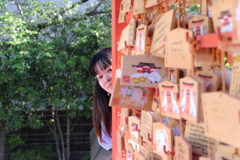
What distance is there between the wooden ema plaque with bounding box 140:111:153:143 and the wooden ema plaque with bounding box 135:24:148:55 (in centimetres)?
18

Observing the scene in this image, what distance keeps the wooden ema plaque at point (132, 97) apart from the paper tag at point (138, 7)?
219 mm

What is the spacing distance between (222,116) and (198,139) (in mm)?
138

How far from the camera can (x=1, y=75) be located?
173 inches

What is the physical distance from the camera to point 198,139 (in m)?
0.66

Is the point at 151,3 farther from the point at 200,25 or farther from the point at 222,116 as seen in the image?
the point at 222,116

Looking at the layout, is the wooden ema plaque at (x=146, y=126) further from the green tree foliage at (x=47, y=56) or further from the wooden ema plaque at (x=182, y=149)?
the green tree foliage at (x=47, y=56)

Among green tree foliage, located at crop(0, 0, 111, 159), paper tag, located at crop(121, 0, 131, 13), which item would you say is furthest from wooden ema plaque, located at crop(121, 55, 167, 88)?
green tree foliage, located at crop(0, 0, 111, 159)

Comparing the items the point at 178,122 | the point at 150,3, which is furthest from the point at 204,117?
the point at 150,3

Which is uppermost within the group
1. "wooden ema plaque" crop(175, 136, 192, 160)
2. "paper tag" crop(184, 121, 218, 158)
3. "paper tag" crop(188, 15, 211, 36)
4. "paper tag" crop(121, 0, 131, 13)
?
"paper tag" crop(121, 0, 131, 13)

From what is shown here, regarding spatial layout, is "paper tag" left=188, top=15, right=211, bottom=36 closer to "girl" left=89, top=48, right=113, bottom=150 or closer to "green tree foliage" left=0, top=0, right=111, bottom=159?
"girl" left=89, top=48, right=113, bottom=150

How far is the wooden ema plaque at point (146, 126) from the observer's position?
85cm

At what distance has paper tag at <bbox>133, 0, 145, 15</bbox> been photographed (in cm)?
96

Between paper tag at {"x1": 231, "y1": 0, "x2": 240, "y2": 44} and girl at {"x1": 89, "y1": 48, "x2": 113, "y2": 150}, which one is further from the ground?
paper tag at {"x1": 231, "y1": 0, "x2": 240, "y2": 44}

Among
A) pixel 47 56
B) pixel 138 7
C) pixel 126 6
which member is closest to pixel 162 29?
pixel 138 7
